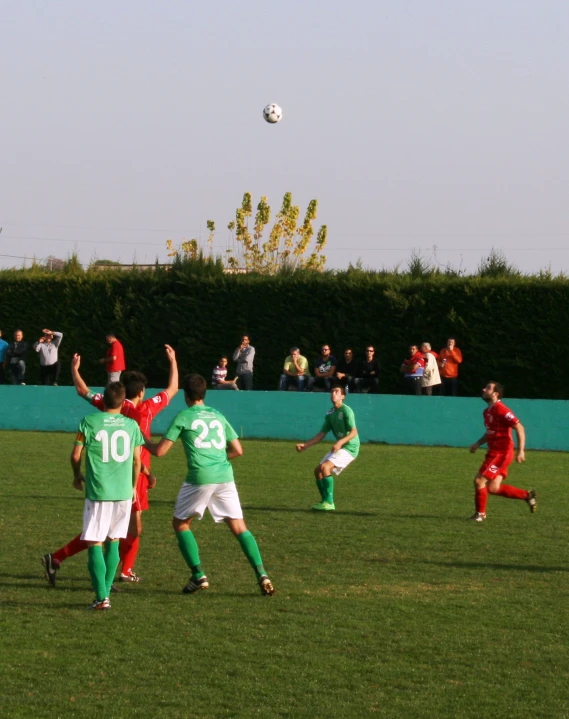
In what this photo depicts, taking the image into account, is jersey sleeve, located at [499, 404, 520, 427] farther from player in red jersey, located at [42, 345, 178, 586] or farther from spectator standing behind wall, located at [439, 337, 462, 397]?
spectator standing behind wall, located at [439, 337, 462, 397]

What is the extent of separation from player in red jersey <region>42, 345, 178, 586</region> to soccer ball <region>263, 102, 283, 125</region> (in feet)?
70.4

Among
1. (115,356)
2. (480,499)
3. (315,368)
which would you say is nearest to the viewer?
(480,499)

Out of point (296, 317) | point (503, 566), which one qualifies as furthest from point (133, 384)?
point (296, 317)

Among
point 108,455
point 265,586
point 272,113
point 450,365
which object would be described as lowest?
point 265,586

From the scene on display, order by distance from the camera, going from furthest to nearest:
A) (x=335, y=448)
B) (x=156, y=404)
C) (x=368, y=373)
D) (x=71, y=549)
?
(x=368, y=373)
(x=335, y=448)
(x=156, y=404)
(x=71, y=549)

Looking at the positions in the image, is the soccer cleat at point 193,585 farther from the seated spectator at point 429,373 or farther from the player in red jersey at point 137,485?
the seated spectator at point 429,373

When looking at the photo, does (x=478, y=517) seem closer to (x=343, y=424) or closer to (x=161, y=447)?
(x=343, y=424)

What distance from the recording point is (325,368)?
81.8 feet

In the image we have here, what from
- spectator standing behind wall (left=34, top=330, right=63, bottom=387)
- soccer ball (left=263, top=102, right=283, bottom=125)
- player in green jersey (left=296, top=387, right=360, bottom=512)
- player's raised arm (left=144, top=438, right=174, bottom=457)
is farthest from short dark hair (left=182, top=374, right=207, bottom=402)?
soccer ball (left=263, top=102, right=283, bottom=125)

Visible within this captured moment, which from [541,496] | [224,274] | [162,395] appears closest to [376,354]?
[224,274]

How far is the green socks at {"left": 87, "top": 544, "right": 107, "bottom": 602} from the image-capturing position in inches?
292

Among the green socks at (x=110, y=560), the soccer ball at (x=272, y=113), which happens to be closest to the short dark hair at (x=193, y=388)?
the green socks at (x=110, y=560)

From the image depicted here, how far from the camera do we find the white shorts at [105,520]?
24.4ft

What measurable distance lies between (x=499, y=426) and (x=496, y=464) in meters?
0.44
